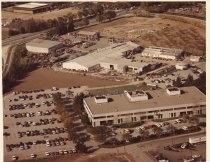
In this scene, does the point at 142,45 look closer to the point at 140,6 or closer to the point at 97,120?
the point at 140,6

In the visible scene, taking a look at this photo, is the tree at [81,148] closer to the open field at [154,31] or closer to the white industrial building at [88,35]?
the open field at [154,31]

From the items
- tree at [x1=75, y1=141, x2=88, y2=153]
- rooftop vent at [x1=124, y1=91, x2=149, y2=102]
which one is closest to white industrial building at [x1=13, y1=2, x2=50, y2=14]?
rooftop vent at [x1=124, y1=91, x2=149, y2=102]

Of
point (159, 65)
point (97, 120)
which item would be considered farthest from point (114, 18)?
point (97, 120)

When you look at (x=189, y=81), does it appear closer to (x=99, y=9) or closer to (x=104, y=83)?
(x=104, y=83)

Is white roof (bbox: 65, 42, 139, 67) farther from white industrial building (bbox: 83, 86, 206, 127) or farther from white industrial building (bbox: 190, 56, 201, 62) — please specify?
white industrial building (bbox: 190, 56, 201, 62)

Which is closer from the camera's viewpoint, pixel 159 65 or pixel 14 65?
pixel 14 65
